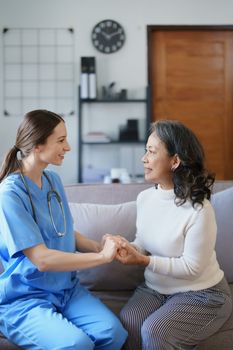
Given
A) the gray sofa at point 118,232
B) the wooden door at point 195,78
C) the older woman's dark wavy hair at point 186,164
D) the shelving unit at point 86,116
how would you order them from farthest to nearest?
the wooden door at point 195,78, the shelving unit at point 86,116, the gray sofa at point 118,232, the older woman's dark wavy hair at point 186,164

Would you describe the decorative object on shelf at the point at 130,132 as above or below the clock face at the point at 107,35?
below

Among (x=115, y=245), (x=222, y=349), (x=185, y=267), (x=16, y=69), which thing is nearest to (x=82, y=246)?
(x=115, y=245)

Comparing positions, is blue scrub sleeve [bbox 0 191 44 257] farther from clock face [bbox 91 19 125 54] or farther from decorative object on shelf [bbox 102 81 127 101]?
clock face [bbox 91 19 125 54]

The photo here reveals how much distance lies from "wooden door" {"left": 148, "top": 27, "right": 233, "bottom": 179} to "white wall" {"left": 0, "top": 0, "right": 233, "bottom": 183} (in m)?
0.11

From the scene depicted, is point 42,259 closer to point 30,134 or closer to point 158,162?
point 30,134

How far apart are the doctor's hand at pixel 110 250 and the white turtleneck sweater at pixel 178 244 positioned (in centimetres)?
15

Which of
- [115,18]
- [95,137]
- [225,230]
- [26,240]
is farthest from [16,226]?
[115,18]

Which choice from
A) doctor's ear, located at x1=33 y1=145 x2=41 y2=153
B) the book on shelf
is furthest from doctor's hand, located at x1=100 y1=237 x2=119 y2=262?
the book on shelf

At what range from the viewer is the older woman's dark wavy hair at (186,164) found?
1576 mm

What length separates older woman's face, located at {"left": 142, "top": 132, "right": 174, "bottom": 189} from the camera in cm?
163

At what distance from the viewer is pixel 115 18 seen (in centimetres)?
424

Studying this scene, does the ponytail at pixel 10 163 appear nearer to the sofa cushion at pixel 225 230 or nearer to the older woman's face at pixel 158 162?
the older woman's face at pixel 158 162

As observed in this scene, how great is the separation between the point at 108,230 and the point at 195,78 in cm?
287

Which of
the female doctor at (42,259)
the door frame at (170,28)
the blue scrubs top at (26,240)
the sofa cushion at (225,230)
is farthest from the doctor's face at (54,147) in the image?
the door frame at (170,28)
